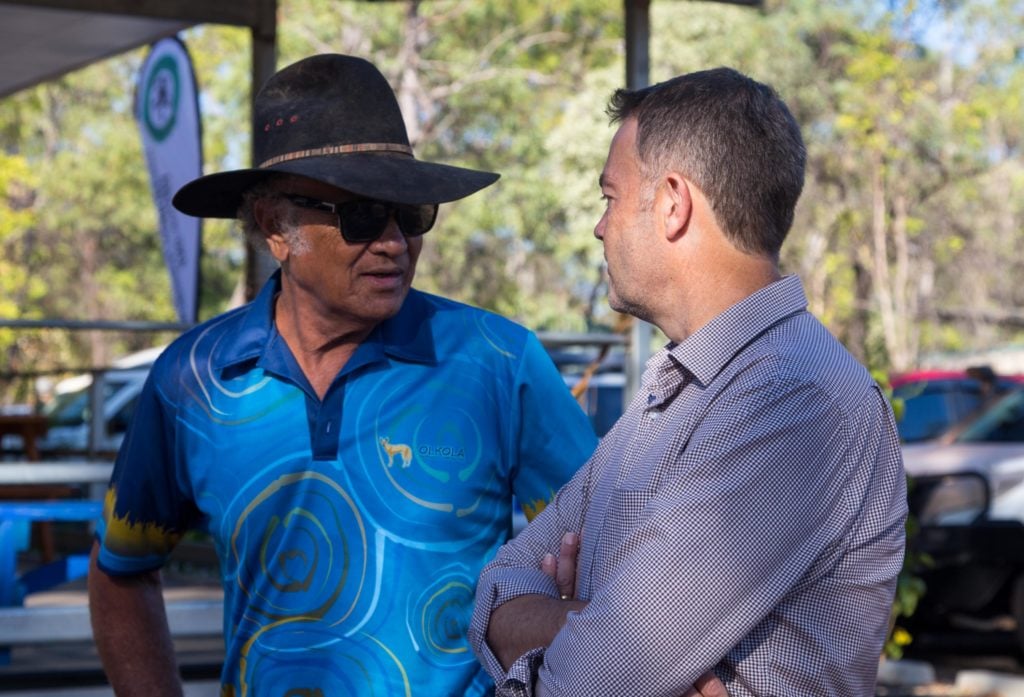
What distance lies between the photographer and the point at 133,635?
2850 millimetres

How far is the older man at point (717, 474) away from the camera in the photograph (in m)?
1.76

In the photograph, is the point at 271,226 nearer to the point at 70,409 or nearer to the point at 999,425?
the point at 999,425

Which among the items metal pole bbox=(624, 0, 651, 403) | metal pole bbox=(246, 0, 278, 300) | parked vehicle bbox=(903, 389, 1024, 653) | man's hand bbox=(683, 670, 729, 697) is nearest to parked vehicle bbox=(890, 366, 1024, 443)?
parked vehicle bbox=(903, 389, 1024, 653)

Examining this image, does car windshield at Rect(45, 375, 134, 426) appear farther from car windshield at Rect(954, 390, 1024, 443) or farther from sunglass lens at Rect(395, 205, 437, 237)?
sunglass lens at Rect(395, 205, 437, 237)

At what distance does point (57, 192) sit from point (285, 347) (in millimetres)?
32743

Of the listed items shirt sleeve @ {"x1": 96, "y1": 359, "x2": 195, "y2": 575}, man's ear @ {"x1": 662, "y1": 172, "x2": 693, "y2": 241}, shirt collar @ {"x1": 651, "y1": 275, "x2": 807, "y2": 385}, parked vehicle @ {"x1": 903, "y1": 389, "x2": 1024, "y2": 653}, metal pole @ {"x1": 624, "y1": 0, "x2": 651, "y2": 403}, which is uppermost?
metal pole @ {"x1": 624, "y1": 0, "x2": 651, "y2": 403}

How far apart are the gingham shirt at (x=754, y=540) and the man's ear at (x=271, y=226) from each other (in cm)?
115

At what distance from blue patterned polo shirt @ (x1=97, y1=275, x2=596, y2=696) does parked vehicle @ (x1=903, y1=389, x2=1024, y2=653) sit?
6.82 metres

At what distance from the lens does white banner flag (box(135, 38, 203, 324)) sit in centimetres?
680

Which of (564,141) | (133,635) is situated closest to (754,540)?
(133,635)

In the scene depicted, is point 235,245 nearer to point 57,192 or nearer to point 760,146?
point 57,192

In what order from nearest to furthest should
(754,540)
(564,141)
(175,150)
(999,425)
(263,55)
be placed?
1. (754,540)
2. (263,55)
3. (175,150)
4. (999,425)
5. (564,141)

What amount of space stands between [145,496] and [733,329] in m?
1.33

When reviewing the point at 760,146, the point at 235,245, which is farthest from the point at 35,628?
the point at 235,245
